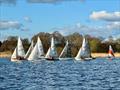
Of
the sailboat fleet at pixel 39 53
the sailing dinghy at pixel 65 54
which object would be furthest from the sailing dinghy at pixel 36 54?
the sailing dinghy at pixel 65 54

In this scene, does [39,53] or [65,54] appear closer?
[39,53]

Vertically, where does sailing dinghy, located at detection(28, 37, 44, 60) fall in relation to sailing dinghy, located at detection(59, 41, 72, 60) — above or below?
above

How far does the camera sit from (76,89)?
4822 cm

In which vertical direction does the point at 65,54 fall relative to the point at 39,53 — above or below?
below

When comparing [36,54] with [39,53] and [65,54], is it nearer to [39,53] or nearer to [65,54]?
[39,53]

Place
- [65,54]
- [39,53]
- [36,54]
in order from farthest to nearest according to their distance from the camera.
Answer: [65,54]
[39,53]
[36,54]

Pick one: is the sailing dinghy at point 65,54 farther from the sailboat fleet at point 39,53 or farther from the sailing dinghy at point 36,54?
the sailing dinghy at point 36,54

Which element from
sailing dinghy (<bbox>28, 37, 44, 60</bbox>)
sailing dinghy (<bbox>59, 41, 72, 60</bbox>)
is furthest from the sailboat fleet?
sailing dinghy (<bbox>59, 41, 72, 60</bbox>)

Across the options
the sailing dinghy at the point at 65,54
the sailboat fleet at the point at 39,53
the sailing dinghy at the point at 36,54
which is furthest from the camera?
the sailing dinghy at the point at 65,54

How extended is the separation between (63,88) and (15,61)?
4048 inches

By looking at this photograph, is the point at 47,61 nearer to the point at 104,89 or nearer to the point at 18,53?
the point at 18,53

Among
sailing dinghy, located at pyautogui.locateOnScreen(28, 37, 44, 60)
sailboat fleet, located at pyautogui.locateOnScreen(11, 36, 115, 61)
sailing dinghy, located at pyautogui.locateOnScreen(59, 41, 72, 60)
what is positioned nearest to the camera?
sailing dinghy, located at pyautogui.locateOnScreen(28, 37, 44, 60)

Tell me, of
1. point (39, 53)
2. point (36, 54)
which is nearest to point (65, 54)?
point (39, 53)

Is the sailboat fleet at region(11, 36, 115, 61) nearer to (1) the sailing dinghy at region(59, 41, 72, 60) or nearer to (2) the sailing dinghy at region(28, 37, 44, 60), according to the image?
(2) the sailing dinghy at region(28, 37, 44, 60)
